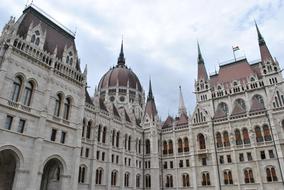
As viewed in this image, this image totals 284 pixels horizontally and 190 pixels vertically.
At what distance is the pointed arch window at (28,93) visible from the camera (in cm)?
2736

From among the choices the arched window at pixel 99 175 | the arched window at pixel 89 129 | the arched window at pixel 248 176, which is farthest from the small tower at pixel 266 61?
the arched window at pixel 99 175

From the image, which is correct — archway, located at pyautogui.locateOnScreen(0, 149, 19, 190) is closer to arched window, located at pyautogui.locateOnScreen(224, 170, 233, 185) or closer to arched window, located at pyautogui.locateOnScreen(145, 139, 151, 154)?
arched window, located at pyautogui.locateOnScreen(145, 139, 151, 154)

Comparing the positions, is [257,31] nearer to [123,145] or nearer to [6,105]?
[123,145]

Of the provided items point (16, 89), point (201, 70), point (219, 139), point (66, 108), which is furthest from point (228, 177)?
point (16, 89)

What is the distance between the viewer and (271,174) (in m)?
38.9

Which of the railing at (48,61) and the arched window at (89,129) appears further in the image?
the arched window at (89,129)

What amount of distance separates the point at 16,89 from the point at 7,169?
898cm

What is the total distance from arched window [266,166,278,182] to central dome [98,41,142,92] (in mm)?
44594

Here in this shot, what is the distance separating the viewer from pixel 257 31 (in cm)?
5897

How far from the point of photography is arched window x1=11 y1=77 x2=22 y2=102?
26328mm

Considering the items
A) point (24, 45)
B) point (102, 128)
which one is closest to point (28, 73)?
point (24, 45)

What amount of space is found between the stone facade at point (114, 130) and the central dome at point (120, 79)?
15.8m

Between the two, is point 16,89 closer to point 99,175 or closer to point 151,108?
point 99,175

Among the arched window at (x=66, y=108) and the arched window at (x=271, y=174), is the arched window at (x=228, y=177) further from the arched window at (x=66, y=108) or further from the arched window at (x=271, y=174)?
the arched window at (x=66, y=108)
